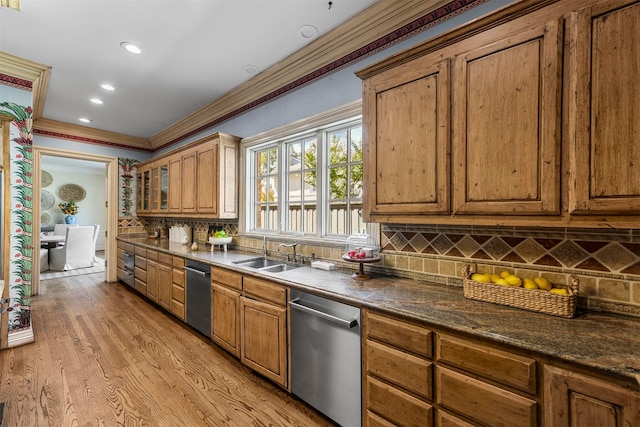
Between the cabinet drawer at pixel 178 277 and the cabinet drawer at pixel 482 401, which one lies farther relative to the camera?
the cabinet drawer at pixel 178 277

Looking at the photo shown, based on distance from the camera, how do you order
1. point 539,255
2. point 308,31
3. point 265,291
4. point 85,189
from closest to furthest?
point 539,255, point 265,291, point 308,31, point 85,189

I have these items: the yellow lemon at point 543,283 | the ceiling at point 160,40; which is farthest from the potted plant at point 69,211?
the yellow lemon at point 543,283

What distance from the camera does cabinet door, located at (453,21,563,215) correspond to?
1.26m

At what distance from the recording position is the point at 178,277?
3.32m

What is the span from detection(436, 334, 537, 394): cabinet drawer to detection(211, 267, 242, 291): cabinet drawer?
1656mm

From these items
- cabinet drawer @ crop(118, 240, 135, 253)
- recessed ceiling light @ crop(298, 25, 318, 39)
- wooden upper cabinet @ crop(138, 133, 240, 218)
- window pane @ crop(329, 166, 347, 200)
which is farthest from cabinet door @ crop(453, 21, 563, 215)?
cabinet drawer @ crop(118, 240, 135, 253)

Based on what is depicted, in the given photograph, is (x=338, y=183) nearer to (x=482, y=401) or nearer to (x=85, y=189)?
(x=482, y=401)

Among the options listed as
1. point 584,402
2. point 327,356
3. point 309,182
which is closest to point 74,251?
point 309,182

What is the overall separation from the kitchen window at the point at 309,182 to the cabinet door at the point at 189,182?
2.82 feet

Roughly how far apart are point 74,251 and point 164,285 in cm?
451

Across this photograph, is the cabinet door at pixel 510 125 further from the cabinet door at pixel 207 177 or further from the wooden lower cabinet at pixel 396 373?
the cabinet door at pixel 207 177

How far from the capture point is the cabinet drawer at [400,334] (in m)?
1.35

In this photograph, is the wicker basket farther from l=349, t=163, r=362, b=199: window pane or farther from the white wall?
the white wall

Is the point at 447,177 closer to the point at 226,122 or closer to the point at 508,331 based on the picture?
the point at 508,331
